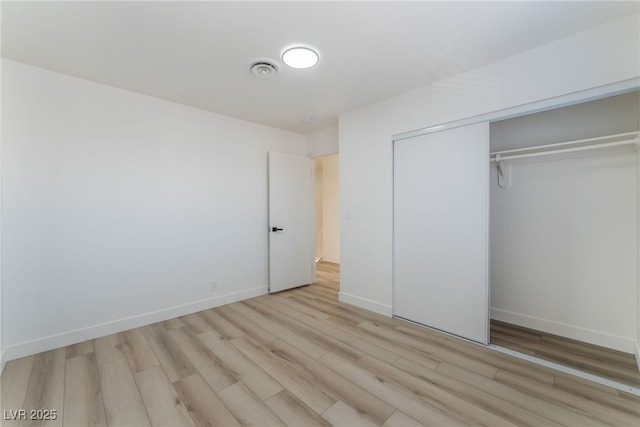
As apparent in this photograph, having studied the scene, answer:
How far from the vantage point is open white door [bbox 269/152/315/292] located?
12.6ft

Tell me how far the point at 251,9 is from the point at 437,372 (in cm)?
286

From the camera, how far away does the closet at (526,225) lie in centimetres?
223

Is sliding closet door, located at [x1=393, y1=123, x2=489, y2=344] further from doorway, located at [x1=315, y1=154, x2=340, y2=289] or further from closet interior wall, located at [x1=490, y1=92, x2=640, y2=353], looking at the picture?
doorway, located at [x1=315, y1=154, x2=340, y2=289]

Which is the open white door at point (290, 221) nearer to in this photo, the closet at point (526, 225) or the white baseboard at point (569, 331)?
the closet at point (526, 225)

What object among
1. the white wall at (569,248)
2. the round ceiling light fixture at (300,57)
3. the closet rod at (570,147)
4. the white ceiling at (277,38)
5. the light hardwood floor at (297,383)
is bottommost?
the light hardwood floor at (297,383)

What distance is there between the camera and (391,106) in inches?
116

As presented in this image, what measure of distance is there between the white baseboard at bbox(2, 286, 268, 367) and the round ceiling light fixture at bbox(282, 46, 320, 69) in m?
2.85

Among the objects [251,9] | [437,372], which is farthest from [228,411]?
[251,9]

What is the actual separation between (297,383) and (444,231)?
1.89 m

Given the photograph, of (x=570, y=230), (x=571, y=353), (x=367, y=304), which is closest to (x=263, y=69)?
(x=367, y=304)

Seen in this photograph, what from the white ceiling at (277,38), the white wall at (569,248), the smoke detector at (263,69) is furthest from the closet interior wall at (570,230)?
the smoke detector at (263,69)

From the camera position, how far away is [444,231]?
8.43 feet

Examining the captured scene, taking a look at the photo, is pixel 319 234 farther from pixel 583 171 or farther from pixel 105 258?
pixel 583 171

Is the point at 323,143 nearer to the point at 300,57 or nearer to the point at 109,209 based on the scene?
the point at 300,57
